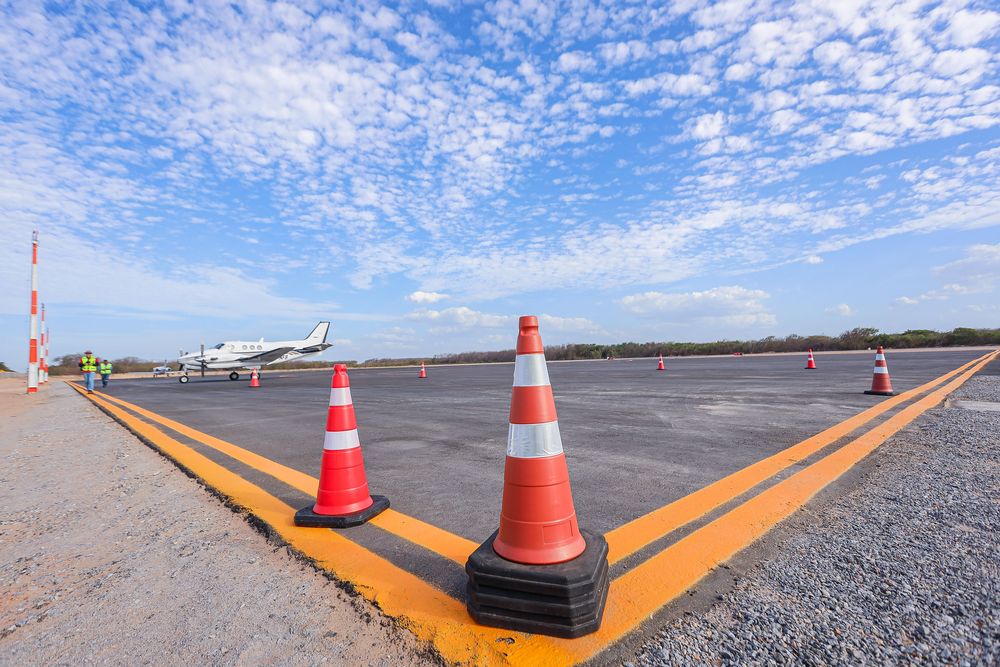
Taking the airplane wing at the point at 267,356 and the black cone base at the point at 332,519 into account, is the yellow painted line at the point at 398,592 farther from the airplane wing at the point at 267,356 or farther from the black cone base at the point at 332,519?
the airplane wing at the point at 267,356

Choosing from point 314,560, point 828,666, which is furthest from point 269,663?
point 828,666

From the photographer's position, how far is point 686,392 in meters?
9.12

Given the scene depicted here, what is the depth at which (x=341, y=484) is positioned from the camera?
2697 millimetres

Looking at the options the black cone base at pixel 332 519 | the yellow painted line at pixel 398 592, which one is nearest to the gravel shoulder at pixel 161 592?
the yellow painted line at pixel 398 592

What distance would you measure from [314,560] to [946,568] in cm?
259

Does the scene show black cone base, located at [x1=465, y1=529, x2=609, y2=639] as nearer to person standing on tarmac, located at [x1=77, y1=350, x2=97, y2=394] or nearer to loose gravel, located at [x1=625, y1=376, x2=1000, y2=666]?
loose gravel, located at [x1=625, y1=376, x2=1000, y2=666]

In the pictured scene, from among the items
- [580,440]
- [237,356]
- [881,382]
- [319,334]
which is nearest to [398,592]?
[580,440]

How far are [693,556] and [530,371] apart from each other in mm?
1060

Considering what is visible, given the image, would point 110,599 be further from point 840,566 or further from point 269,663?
point 840,566

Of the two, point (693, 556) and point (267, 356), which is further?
point (267, 356)

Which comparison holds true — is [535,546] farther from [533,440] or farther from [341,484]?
[341,484]

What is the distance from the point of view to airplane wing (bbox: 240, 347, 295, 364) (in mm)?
26712

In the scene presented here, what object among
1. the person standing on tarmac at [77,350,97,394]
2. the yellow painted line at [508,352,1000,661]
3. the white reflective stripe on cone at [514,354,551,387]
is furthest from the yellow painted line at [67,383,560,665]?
the person standing on tarmac at [77,350,97,394]

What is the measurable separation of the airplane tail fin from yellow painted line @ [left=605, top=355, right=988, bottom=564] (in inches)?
1463
